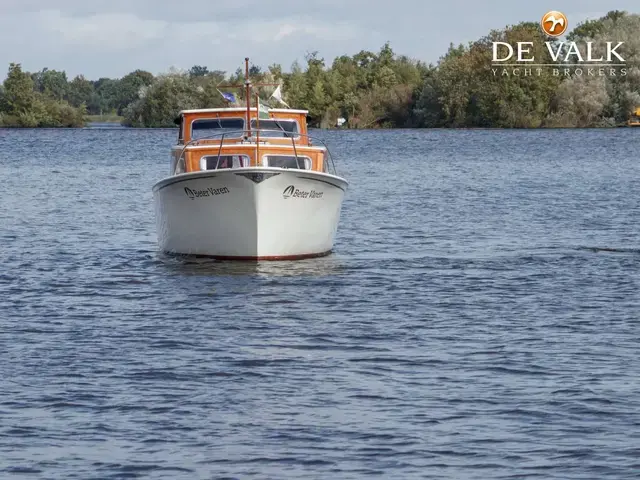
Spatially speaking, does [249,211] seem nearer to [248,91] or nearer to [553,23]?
[248,91]

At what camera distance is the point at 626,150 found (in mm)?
75562

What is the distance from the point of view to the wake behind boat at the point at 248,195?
77.1 ft

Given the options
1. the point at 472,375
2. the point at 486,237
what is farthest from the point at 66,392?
the point at 486,237

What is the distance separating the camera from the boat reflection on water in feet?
77.8

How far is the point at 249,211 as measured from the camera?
930 inches

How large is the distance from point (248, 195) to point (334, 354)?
24.6ft

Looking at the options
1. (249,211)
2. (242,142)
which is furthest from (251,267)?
(242,142)

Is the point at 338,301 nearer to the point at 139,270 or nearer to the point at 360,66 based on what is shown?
the point at 139,270

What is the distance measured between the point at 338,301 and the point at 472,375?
5958 mm

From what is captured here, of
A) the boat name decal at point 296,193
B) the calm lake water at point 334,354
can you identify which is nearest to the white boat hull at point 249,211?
the boat name decal at point 296,193

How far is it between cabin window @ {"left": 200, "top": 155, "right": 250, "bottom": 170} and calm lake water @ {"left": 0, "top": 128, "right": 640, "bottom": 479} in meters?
2.02

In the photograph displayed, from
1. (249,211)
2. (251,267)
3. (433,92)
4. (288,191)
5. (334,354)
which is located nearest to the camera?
(334,354)

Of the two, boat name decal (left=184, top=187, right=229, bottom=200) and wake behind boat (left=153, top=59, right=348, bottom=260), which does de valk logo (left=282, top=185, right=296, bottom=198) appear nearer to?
wake behind boat (left=153, top=59, right=348, bottom=260)

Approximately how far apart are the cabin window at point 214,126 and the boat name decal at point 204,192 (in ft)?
10.3
